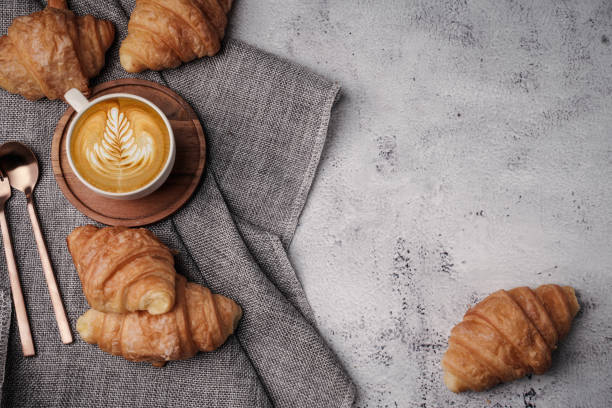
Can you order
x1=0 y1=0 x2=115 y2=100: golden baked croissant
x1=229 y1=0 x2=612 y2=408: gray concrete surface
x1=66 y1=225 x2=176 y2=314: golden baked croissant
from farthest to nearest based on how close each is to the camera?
1. x1=229 y1=0 x2=612 y2=408: gray concrete surface
2. x1=0 y1=0 x2=115 y2=100: golden baked croissant
3. x1=66 y1=225 x2=176 y2=314: golden baked croissant

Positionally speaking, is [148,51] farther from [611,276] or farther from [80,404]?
[611,276]

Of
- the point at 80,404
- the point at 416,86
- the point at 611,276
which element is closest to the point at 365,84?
the point at 416,86

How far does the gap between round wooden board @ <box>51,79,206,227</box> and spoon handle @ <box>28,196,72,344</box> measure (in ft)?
0.53

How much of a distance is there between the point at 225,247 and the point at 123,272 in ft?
1.24

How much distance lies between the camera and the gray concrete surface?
2.00 m

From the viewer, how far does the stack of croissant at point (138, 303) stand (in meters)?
1.72

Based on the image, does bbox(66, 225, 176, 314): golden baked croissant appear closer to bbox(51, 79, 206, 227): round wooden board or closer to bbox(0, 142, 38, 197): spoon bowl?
bbox(51, 79, 206, 227): round wooden board

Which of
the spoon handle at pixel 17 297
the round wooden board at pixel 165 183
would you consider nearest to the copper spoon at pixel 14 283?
the spoon handle at pixel 17 297

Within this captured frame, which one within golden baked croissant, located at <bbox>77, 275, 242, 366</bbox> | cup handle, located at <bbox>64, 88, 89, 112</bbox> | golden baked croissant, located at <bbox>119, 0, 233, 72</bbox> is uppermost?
golden baked croissant, located at <bbox>119, 0, 233, 72</bbox>

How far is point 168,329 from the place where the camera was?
174 centimetres

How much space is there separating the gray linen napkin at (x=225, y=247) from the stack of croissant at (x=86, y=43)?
0.09 meters

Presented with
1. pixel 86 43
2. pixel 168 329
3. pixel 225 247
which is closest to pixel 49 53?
pixel 86 43

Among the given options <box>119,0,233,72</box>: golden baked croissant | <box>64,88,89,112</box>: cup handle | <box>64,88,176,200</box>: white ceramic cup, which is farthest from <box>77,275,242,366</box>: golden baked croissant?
<box>119,0,233,72</box>: golden baked croissant

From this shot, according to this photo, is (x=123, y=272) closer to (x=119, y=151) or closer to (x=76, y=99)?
(x=119, y=151)
